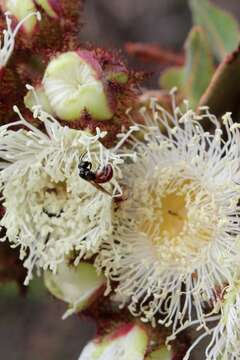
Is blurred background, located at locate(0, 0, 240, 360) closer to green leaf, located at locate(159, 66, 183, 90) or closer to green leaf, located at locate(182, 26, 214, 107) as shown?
green leaf, located at locate(159, 66, 183, 90)

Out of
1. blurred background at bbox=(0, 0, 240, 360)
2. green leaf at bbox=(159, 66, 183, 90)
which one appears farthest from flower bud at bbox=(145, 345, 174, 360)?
blurred background at bbox=(0, 0, 240, 360)

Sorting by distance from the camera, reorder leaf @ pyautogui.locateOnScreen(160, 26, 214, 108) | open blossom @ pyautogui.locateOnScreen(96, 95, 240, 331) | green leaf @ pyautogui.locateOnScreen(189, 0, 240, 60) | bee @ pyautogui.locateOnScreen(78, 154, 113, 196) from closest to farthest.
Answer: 1. bee @ pyautogui.locateOnScreen(78, 154, 113, 196)
2. open blossom @ pyautogui.locateOnScreen(96, 95, 240, 331)
3. leaf @ pyautogui.locateOnScreen(160, 26, 214, 108)
4. green leaf @ pyautogui.locateOnScreen(189, 0, 240, 60)

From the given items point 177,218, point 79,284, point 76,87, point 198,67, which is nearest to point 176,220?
point 177,218

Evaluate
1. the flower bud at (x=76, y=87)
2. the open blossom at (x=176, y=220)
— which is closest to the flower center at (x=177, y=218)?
the open blossom at (x=176, y=220)

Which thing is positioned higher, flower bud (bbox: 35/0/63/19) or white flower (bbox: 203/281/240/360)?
flower bud (bbox: 35/0/63/19)

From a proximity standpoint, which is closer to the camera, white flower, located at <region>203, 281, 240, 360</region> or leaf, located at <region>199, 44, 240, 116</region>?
white flower, located at <region>203, 281, 240, 360</region>

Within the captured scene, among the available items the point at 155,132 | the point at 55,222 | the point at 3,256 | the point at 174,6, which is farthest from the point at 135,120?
the point at 174,6

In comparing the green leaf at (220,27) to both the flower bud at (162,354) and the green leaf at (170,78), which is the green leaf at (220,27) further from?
the flower bud at (162,354)
